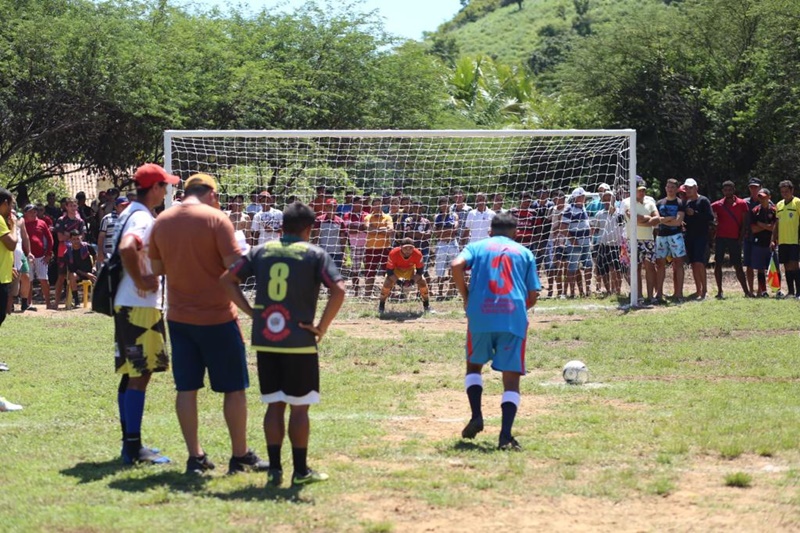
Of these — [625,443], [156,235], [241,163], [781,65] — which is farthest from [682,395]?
[781,65]

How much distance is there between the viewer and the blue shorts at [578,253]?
18.9 meters

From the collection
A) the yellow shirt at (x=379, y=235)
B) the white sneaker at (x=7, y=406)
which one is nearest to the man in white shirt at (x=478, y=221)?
the yellow shirt at (x=379, y=235)

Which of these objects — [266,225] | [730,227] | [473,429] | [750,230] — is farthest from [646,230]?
[473,429]

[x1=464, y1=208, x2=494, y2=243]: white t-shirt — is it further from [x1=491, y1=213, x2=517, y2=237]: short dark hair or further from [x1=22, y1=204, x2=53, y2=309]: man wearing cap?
[x1=491, y1=213, x2=517, y2=237]: short dark hair

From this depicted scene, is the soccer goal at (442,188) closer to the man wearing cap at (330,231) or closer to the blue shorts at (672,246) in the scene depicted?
the man wearing cap at (330,231)

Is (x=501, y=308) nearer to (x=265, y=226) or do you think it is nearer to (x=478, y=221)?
(x=265, y=226)

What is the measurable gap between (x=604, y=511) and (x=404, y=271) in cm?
1122

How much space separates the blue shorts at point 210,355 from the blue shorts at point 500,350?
72.9 inches

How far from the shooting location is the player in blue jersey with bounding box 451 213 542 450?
8.17 meters

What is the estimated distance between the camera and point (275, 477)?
703 centimetres

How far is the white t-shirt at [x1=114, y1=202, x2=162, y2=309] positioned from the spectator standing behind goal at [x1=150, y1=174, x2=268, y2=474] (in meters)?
0.22

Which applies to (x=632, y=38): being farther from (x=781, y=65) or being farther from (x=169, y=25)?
(x=169, y=25)

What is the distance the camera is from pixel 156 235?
23.7 ft

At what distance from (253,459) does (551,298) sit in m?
12.4
